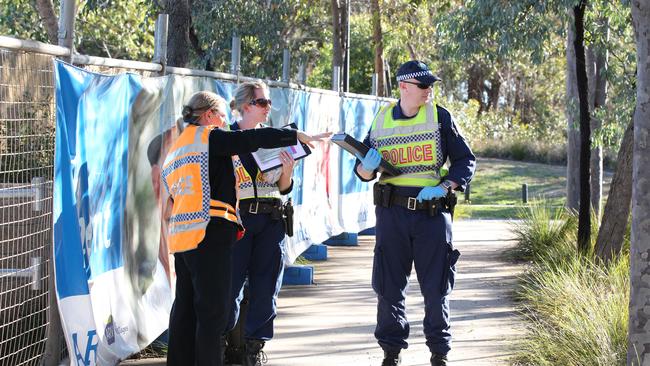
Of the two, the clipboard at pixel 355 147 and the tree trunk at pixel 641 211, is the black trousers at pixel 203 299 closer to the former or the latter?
the clipboard at pixel 355 147

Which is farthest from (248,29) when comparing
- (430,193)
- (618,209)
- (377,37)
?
(430,193)

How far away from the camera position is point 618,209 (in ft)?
37.7

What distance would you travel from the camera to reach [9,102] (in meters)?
5.97

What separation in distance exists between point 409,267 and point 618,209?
4.63 meters

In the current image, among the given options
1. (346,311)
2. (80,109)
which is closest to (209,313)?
(80,109)

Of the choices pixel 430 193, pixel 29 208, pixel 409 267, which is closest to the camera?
pixel 29 208

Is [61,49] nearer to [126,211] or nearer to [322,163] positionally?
[126,211]

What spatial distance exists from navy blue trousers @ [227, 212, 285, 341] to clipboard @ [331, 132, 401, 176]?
2.61ft

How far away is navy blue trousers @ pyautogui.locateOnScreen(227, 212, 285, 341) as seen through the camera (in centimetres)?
756

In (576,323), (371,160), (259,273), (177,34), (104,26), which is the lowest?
(576,323)

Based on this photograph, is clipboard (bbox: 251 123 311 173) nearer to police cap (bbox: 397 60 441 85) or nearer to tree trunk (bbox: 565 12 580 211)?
police cap (bbox: 397 60 441 85)

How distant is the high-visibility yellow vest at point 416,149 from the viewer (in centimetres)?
741

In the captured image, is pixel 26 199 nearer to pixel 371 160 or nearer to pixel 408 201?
pixel 371 160

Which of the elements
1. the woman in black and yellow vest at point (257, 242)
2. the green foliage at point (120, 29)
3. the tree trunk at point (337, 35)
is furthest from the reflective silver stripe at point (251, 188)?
the green foliage at point (120, 29)
